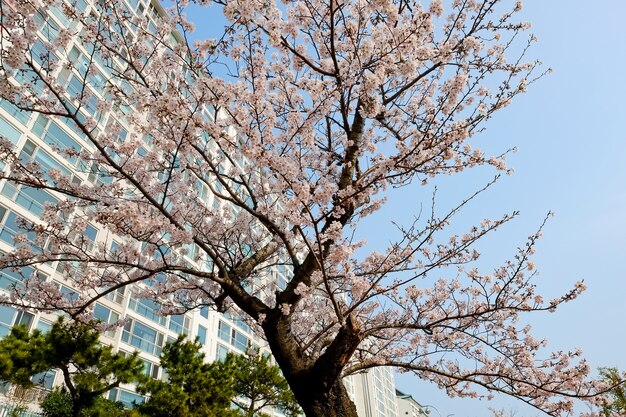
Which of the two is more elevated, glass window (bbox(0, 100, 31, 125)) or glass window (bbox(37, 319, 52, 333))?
glass window (bbox(0, 100, 31, 125))

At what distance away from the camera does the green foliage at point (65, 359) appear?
25.6 feet

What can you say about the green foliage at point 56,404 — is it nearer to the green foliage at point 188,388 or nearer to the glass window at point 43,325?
the glass window at point 43,325

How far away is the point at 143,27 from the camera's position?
4.70 meters

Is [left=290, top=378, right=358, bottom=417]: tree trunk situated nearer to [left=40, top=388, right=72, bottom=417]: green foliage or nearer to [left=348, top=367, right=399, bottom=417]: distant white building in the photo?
[left=40, top=388, right=72, bottom=417]: green foliage

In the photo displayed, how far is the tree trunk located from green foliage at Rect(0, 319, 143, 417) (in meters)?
5.86

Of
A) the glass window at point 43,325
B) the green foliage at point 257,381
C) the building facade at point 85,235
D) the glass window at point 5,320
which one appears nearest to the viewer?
the glass window at point 5,320

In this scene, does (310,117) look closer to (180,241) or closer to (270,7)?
(270,7)

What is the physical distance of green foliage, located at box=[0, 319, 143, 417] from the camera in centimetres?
780

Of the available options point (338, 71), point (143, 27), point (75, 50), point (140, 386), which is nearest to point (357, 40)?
point (338, 71)

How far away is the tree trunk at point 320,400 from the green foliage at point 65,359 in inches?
231

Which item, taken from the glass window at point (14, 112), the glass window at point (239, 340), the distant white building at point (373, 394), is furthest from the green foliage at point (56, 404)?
the distant white building at point (373, 394)

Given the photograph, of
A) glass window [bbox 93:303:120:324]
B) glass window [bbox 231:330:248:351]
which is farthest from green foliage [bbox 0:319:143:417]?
glass window [bbox 231:330:248:351]

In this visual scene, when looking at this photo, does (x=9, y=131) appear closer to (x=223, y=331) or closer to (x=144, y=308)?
(x=144, y=308)

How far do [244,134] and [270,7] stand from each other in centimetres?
132
